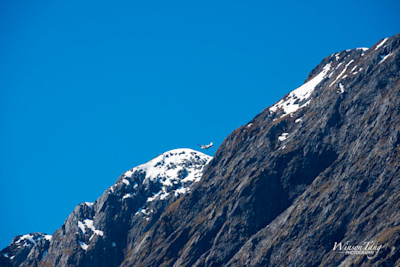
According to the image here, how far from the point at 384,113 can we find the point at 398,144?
19.3m

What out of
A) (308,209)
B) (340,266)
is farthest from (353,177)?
(340,266)

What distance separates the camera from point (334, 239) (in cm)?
16775

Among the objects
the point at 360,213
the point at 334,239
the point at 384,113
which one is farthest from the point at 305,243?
the point at 384,113

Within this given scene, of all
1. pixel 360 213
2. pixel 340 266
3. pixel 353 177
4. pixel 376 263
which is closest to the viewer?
pixel 376 263

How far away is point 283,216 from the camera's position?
194 m

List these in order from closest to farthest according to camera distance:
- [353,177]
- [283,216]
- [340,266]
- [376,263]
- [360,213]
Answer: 1. [376,263]
2. [340,266]
3. [360,213]
4. [353,177]
5. [283,216]

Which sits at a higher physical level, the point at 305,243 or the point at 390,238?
the point at 305,243

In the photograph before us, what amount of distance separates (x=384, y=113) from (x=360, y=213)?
44.0 m

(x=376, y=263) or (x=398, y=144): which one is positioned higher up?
(x=398, y=144)

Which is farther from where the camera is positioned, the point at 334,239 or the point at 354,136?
the point at 354,136

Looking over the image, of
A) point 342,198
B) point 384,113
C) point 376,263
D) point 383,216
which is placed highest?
point 384,113

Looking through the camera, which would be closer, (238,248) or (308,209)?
(308,209)

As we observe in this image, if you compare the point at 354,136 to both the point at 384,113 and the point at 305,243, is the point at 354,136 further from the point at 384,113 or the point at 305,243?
the point at 305,243

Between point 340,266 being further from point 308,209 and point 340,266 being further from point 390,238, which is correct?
point 308,209
